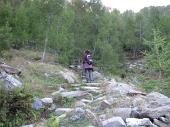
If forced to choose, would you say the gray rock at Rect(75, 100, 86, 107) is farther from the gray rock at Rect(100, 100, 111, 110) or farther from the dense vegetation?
the dense vegetation

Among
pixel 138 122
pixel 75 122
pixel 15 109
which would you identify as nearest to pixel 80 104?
pixel 75 122

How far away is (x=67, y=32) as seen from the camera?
40.5 metres

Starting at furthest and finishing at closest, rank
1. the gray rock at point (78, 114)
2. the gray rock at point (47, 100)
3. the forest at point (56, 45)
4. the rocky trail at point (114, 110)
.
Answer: the forest at point (56, 45) → the gray rock at point (47, 100) → the gray rock at point (78, 114) → the rocky trail at point (114, 110)

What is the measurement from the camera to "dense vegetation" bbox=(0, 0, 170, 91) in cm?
2208

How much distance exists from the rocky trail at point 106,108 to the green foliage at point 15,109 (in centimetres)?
41

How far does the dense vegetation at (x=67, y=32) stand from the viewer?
22.1 meters

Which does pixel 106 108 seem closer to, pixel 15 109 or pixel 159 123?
pixel 159 123

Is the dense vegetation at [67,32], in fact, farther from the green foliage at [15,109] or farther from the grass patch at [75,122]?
the green foliage at [15,109]

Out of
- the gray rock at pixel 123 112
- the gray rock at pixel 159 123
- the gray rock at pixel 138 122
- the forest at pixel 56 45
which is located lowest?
the gray rock at pixel 159 123

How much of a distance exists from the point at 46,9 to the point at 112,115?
1998 cm

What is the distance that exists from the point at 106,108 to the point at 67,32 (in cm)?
2871

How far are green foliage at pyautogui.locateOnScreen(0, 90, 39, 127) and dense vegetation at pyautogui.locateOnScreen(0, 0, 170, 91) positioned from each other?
371 inches

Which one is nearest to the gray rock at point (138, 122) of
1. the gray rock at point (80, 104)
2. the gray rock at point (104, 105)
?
the gray rock at point (104, 105)

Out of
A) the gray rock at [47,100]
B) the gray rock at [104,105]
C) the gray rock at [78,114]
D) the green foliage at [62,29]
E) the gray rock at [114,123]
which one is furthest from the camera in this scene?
the green foliage at [62,29]
